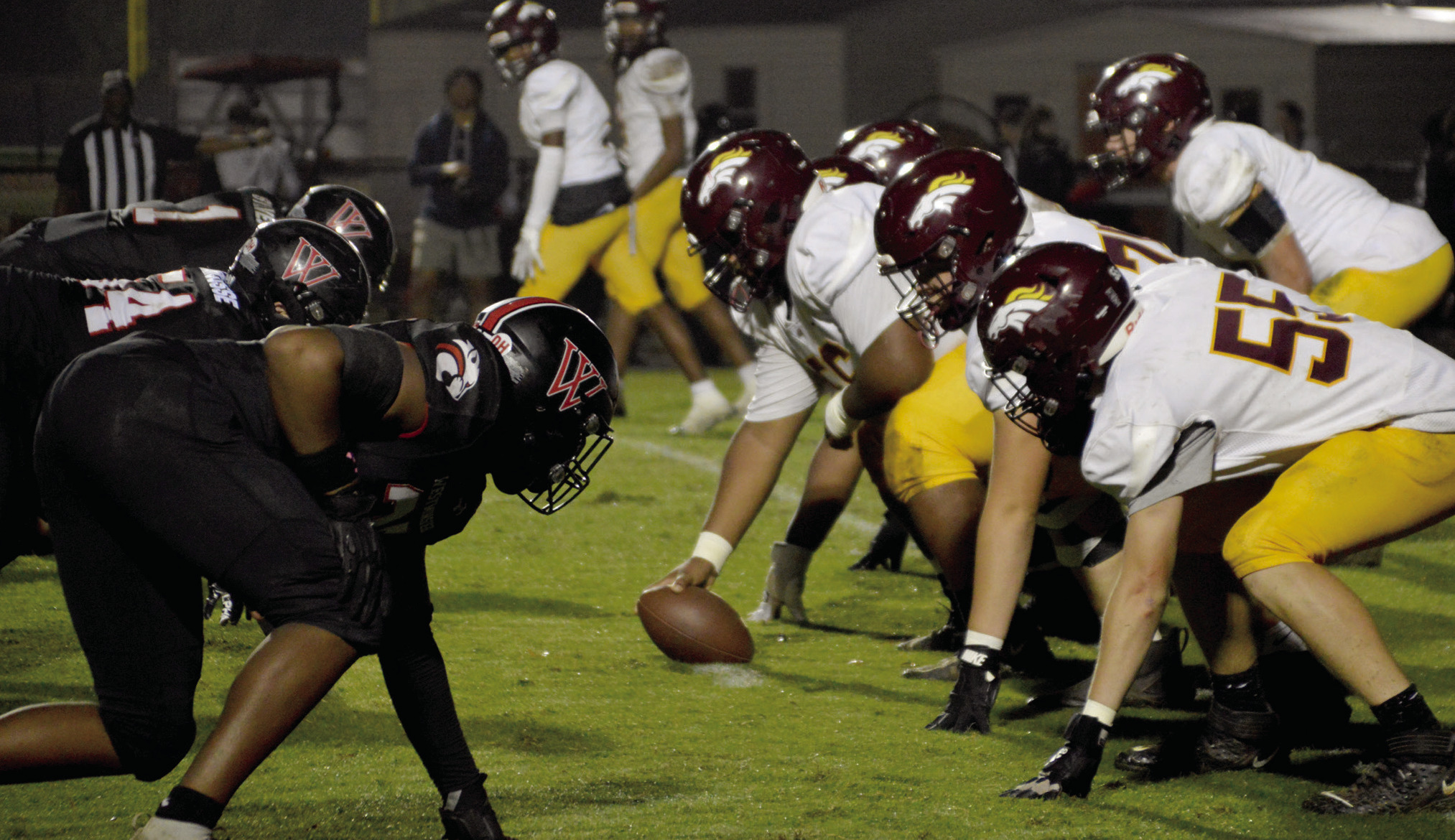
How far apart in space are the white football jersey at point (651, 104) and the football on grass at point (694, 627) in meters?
4.62

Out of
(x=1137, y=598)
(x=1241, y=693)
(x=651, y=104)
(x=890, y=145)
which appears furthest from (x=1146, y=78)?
(x=651, y=104)

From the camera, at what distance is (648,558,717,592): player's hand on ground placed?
445cm

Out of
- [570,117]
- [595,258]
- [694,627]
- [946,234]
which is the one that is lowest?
[694,627]

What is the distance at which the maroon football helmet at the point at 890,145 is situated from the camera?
5.46 metres

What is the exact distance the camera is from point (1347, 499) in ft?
10.5

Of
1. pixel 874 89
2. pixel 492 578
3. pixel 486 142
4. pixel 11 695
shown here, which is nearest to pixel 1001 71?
pixel 874 89

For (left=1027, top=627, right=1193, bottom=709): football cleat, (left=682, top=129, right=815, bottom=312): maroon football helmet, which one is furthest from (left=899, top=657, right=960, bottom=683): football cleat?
(left=682, top=129, right=815, bottom=312): maroon football helmet

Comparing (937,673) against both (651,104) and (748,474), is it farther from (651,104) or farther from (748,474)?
(651,104)

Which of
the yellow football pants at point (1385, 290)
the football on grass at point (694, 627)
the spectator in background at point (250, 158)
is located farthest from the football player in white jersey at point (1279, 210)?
the spectator in background at point (250, 158)

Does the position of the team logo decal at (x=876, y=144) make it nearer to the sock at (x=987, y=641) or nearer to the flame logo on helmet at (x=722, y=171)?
the flame logo on helmet at (x=722, y=171)

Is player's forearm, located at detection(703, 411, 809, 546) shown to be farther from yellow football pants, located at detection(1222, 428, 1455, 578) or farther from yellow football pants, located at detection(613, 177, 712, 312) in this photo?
yellow football pants, located at detection(613, 177, 712, 312)

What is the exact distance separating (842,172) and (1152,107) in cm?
100

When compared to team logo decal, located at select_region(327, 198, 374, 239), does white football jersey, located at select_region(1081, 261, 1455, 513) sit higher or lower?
lower

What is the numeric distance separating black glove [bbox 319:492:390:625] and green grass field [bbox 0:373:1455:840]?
41 centimetres
